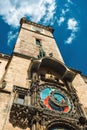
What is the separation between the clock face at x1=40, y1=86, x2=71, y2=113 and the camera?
41.7 feet

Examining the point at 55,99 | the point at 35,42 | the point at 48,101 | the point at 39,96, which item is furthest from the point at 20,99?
the point at 35,42

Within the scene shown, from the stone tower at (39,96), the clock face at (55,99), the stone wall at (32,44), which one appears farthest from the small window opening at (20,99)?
the stone wall at (32,44)

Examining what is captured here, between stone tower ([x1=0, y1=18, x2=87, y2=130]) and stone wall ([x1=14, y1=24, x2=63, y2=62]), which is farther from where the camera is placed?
stone wall ([x1=14, y1=24, x2=63, y2=62])

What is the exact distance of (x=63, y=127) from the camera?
11.4 meters

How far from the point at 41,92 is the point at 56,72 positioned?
3502 millimetres

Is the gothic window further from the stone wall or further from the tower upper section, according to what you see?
the stone wall

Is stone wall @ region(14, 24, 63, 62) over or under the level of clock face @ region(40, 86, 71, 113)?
over

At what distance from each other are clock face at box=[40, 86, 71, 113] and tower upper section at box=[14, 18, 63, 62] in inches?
170

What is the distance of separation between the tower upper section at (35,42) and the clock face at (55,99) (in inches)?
170

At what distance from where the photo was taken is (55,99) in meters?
13.2

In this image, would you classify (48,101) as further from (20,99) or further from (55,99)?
(20,99)

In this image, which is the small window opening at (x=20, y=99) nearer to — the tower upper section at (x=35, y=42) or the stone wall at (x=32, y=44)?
the tower upper section at (x=35, y=42)

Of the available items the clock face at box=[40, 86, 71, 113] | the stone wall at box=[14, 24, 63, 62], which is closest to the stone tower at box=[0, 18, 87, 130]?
the clock face at box=[40, 86, 71, 113]

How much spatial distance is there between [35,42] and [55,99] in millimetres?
10252
